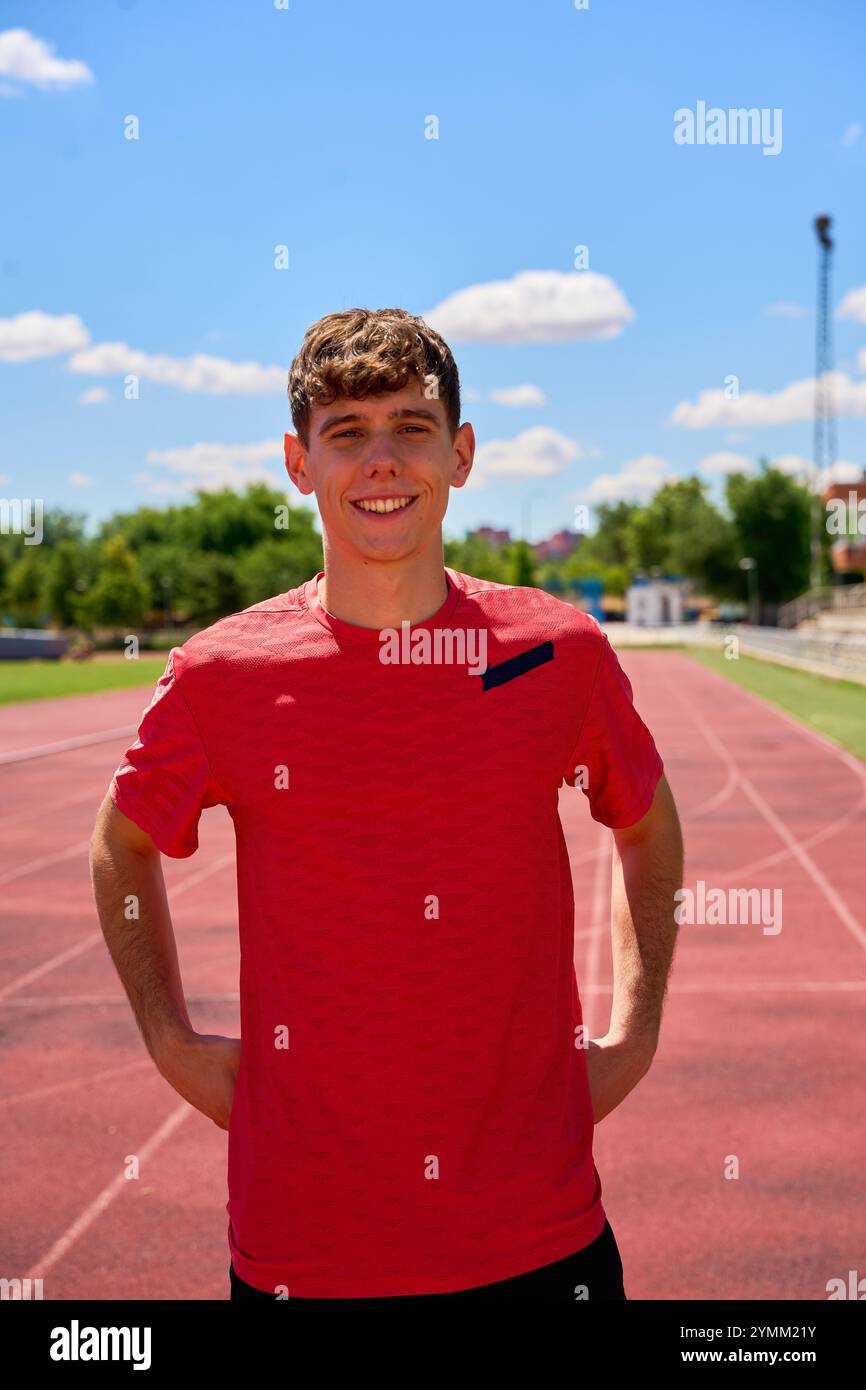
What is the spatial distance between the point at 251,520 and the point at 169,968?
11123cm

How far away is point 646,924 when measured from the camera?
259 cm

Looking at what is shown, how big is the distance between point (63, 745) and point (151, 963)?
23087 mm

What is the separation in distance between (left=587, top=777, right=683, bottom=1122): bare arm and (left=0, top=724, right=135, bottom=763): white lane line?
21102 mm

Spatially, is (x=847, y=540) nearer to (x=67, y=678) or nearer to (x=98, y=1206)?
(x=67, y=678)

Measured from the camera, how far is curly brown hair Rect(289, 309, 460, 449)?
229cm

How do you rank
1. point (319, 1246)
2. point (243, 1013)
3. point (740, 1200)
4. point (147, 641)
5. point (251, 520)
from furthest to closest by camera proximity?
point (251, 520)
point (147, 641)
point (740, 1200)
point (243, 1013)
point (319, 1246)

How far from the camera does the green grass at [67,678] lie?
40594mm

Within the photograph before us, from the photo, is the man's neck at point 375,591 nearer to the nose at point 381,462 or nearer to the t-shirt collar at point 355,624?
the t-shirt collar at point 355,624

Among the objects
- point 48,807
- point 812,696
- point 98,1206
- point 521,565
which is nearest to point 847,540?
point 521,565
